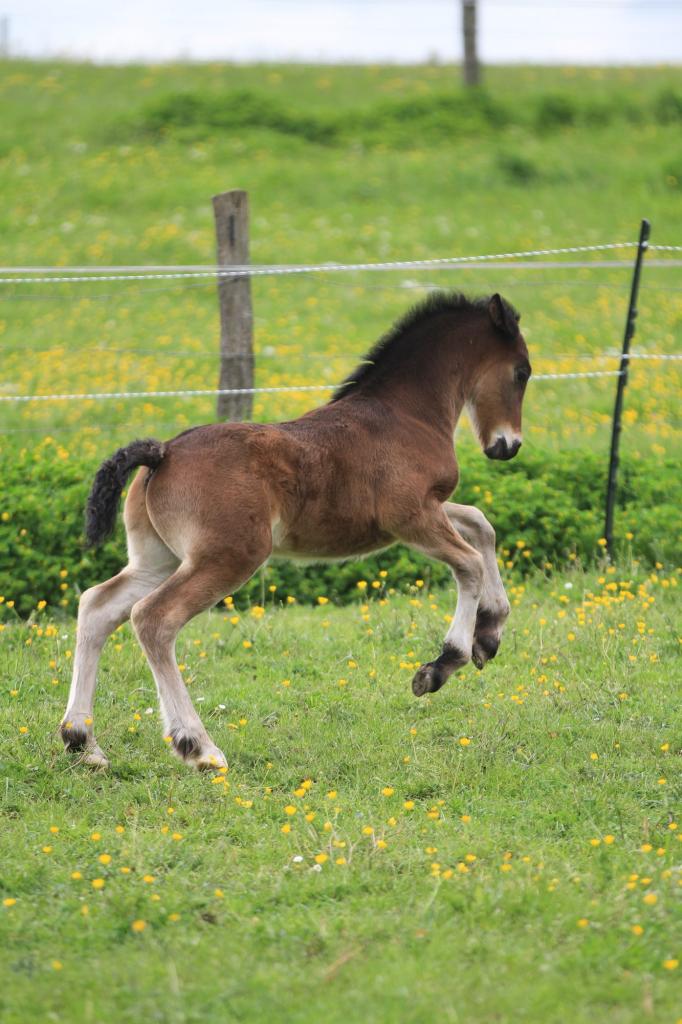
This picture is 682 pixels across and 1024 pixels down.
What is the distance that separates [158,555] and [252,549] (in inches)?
23.4

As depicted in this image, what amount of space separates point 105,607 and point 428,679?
1.51 m

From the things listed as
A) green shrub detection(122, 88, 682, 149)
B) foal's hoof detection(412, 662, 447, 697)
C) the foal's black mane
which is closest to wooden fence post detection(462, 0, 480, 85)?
green shrub detection(122, 88, 682, 149)

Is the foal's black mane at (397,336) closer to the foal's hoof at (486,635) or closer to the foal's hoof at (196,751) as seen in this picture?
the foal's hoof at (486,635)

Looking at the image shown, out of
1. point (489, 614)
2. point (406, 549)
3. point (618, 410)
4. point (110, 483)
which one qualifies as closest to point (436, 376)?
point (489, 614)

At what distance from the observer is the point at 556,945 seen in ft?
13.5

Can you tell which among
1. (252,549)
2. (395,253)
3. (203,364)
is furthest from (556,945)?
(395,253)

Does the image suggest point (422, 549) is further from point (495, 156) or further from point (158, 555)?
point (495, 156)

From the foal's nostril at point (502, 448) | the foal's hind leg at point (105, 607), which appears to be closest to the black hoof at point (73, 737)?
the foal's hind leg at point (105, 607)

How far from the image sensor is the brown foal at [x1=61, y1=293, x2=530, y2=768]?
5539 millimetres

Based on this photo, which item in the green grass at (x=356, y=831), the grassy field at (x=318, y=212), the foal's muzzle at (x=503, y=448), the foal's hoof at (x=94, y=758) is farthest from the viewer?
the grassy field at (x=318, y=212)

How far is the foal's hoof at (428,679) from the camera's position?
5719 millimetres

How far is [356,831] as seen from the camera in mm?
5027

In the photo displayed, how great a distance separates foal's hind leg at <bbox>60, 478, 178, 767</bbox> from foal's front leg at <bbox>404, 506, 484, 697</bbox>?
3.87ft

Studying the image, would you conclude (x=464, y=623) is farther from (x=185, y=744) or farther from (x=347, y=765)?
(x=185, y=744)
